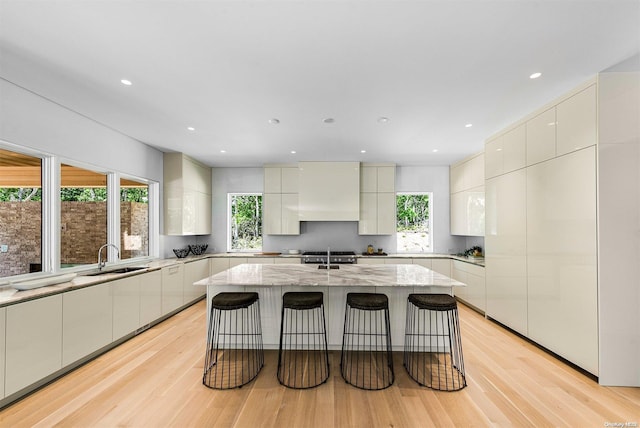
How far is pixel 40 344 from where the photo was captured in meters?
2.21

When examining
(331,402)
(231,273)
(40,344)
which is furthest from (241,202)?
(331,402)

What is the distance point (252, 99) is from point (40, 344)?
2.74m

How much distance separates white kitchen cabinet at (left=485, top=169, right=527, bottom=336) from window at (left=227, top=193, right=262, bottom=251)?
422 cm

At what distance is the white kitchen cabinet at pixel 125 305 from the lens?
298 cm

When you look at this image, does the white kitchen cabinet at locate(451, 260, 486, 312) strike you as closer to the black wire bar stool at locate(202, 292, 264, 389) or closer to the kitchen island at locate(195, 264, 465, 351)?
the kitchen island at locate(195, 264, 465, 351)

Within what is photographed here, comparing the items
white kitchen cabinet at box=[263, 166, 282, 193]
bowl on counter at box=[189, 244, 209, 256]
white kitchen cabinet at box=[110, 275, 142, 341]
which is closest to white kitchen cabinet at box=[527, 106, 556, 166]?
white kitchen cabinet at box=[263, 166, 282, 193]

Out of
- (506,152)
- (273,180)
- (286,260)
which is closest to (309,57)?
(506,152)

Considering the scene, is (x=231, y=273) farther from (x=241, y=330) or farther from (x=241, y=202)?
(x=241, y=202)

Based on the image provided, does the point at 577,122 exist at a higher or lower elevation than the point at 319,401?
higher

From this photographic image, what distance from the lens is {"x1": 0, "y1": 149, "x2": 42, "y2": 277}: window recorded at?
246 centimetres

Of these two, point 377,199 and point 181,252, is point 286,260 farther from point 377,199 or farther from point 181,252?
point 377,199

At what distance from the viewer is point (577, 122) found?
2447 mm

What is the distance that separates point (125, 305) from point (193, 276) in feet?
5.04

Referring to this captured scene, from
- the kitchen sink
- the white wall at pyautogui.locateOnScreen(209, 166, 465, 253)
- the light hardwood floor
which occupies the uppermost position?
the white wall at pyautogui.locateOnScreen(209, 166, 465, 253)
